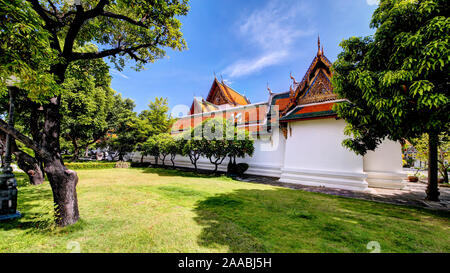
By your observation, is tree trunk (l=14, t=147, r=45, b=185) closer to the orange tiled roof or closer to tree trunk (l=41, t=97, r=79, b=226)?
tree trunk (l=41, t=97, r=79, b=226)

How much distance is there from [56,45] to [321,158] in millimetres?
12713

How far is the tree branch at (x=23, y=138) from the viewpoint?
3239mm

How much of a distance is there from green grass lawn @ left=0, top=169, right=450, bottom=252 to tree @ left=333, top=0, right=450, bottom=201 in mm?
2676

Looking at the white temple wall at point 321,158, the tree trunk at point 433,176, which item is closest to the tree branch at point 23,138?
the white temple wall at point 321,158

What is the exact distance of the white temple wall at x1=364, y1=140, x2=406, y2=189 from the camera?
9.60 meters

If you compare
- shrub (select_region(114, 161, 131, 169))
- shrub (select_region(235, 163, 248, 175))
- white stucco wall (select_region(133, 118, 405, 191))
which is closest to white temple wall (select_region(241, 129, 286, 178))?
shrub (select_region(235, 163, 248, 175))

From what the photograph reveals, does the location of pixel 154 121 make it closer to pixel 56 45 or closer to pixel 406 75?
pixel 56 45

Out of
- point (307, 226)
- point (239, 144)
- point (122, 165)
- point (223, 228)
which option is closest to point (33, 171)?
point (223, 228)

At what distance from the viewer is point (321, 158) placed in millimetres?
10359

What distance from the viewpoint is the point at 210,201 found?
6172mm

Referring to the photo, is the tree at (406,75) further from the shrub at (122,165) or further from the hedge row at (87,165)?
the shrub at (122,165)
